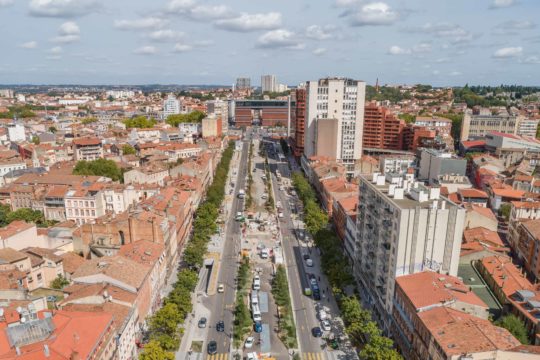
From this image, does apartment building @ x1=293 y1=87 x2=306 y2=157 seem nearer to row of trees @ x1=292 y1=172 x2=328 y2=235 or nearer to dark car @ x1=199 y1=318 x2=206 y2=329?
row of trees @ x1=292 y1=172 x2=328 y2=235

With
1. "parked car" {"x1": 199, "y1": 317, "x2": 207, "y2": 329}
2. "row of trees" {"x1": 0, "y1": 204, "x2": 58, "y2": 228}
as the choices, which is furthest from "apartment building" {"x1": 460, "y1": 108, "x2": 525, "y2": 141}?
"row of trees" {"x1": 0, "y1": 204, "x2": 58, "y2": 228}

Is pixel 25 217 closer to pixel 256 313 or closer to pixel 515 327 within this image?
pixel 256 313

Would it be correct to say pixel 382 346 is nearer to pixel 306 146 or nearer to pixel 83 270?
pixel 83 270

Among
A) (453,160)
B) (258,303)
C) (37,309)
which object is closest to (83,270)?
(37,309)

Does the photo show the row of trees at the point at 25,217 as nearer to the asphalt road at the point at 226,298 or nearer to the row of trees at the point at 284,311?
the asphalt road at the point at 226,298

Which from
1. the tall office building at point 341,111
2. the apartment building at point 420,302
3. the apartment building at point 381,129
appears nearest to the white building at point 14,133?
the tall office building at point 341,111

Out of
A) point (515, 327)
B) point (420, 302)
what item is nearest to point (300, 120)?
point (420, 302)
